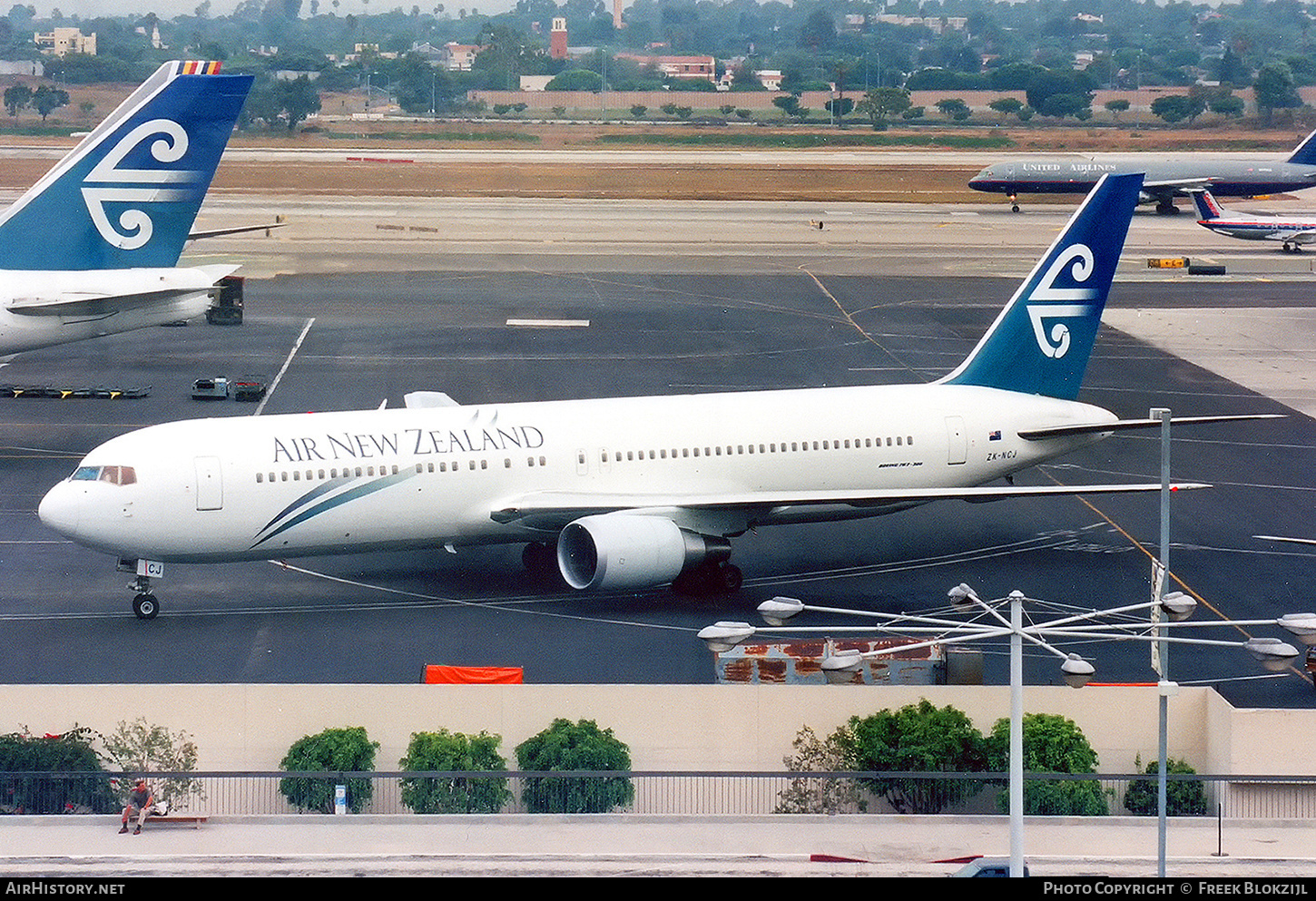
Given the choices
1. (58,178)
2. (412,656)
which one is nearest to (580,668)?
(412,656)

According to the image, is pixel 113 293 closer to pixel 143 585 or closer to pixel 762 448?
pixel 143 585

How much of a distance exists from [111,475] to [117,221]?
1893 cm

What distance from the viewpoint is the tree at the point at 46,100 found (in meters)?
187

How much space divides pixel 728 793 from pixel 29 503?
88.3 ft

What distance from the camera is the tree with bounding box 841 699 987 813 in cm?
3167

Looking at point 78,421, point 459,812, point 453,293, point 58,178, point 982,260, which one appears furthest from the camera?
point 982,260

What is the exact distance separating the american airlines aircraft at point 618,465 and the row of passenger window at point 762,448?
0.15 feet

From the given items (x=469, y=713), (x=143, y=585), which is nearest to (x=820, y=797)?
(x=469, y=713)

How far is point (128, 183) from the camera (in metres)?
55.5

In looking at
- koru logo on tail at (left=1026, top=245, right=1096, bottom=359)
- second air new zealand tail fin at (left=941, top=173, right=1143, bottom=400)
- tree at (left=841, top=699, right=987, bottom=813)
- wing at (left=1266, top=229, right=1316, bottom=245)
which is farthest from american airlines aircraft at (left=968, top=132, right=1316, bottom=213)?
tree at (left=841, top=699, right=987, bottom=813)

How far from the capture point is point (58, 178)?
5509 centimetres

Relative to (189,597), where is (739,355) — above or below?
above

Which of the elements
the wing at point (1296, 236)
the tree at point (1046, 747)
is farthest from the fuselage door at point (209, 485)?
the wing at point (1296, 236)

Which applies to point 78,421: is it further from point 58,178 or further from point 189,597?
point 189,597
